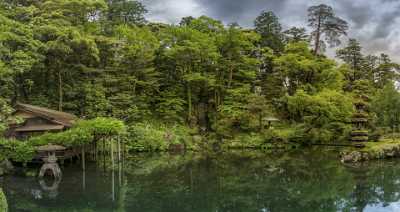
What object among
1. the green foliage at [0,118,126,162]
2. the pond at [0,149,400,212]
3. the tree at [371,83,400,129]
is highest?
the tree at [371,83,400,129]

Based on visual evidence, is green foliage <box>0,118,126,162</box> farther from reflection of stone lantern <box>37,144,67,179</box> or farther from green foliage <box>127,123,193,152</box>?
green foliage <box>127,123,193,152</box>

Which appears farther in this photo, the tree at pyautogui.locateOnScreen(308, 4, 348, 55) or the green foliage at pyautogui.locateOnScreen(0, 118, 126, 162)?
the tree at pyautogui.locateOnScreen(308, 4, 348, 55)

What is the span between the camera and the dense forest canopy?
25.0m

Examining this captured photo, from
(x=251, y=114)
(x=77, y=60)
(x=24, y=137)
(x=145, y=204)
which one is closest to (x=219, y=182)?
(x=145, y=204)

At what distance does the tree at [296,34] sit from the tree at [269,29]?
945mm

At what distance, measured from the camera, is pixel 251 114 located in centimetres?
2828

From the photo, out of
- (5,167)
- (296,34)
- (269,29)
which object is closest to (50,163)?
(5,167)

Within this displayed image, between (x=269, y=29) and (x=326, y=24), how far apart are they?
223 inches

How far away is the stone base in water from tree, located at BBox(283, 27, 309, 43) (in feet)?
53.2

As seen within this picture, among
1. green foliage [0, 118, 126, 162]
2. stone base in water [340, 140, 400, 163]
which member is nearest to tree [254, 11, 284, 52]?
stone base in water [340, 140, 400, 163]

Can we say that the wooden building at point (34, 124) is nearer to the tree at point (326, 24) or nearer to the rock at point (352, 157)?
the rock at point (352, 157)

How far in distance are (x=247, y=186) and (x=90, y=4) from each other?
18696 mm

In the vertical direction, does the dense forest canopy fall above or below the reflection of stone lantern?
above

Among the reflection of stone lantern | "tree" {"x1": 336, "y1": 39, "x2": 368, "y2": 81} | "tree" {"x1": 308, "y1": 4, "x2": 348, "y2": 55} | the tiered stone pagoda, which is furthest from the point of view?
"tree" {"x1": 336, "y1": 39, "x2": 368, "y2": 81}
